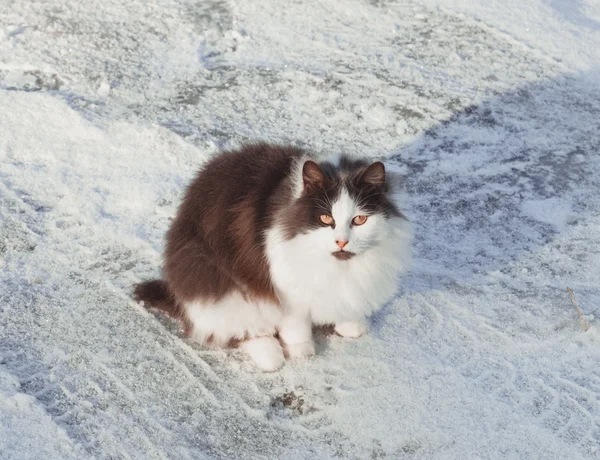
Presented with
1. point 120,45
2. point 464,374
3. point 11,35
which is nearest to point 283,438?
point 464,374

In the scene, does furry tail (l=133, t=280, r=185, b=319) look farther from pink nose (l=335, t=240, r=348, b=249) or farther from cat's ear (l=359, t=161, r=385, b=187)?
cat's ear (l=359, t=161, r=385, b=187)

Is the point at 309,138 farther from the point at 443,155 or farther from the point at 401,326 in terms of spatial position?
the point at 401,326

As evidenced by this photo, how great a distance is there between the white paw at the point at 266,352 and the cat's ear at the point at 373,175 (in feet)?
3.20

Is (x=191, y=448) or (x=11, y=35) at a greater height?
(x=191, y=448)

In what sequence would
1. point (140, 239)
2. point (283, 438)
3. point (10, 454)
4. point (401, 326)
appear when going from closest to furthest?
point (10, 454) → point (283, 438) → point (401, 326) → point (140, 239)

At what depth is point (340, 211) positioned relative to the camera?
3.26 metres

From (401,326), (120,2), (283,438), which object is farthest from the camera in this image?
(120,2)

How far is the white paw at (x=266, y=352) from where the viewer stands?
12.2 ft

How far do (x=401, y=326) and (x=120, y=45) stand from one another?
3.77 metres

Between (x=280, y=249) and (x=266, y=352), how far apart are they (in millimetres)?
587

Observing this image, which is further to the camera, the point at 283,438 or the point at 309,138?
the point at 309,138

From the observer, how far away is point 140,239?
4523 millimetres

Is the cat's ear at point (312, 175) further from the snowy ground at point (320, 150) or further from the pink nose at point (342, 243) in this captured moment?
the snowy ground at point (320, 150)

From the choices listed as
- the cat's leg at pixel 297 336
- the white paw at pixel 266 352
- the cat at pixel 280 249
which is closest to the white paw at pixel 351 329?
the cat at pixel 280 249
